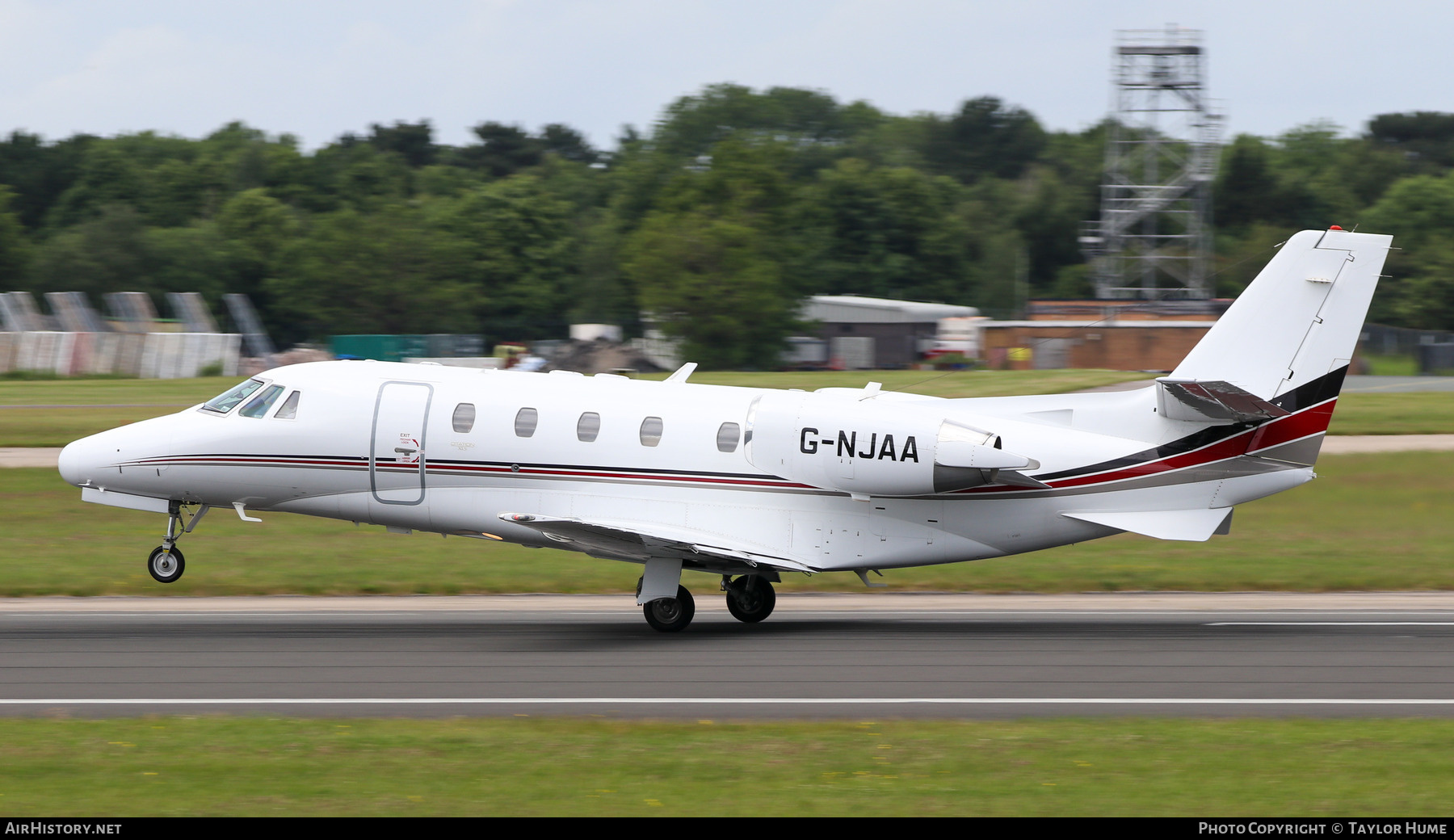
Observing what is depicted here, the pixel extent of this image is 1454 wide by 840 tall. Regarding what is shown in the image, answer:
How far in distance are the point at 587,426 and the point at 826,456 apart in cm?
297

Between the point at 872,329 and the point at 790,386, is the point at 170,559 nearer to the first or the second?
the point at 790,386

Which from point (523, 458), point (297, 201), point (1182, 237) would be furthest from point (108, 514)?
point (297, 201)

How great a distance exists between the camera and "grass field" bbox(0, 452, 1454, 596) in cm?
2162

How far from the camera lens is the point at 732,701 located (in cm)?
1349

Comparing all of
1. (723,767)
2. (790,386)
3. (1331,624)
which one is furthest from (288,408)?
(790,386)

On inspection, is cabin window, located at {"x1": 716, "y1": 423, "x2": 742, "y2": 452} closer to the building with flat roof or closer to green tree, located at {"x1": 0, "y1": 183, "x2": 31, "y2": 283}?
the building with flat roof

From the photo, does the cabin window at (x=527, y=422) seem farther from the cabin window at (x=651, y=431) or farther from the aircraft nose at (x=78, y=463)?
the aircraft nose at (x=78, y=463)

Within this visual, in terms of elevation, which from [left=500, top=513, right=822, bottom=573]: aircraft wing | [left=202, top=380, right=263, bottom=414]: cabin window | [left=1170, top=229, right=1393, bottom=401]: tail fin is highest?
[left=1170, top=229, right=1393, bottom=401]: tail fin

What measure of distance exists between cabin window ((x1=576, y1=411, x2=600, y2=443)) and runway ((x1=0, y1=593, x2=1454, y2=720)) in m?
2.43

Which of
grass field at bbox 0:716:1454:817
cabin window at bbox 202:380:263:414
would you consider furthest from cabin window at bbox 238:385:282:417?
grass field at bbox 0:716:1454:817

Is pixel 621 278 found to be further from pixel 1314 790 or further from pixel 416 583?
pixel 1314 790

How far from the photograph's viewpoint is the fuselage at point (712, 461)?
17109 millimetres

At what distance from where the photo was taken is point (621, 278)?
8994 cm

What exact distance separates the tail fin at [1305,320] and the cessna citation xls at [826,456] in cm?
2
